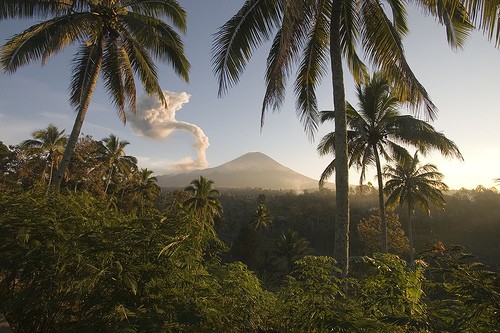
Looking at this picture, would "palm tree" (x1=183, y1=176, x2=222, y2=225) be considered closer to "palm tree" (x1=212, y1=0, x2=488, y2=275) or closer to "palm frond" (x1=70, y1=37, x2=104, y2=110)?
"palm frond" (x1=70, y1=37, x2=104, y2=110)

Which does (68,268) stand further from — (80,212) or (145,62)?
(145,62)

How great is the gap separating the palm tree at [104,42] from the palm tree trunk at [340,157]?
4.72 meters

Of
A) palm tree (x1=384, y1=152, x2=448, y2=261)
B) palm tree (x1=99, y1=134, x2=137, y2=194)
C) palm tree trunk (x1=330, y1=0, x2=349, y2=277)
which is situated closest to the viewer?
palm tree trunk (x1=330, y1=0, x2=349, y2=277)

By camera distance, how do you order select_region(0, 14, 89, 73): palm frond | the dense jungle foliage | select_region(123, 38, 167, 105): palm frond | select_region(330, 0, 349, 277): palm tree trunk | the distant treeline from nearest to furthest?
the dense jungle foliage → select_region(330, 0, 349, 277): palm tree trunk → select_region(0, 14, 89, 73): palm frond → select_region(123, 38, 167, 105): palm frond → the distant treeline

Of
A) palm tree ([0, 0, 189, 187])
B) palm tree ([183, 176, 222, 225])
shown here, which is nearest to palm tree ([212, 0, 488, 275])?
palm tree ([0, 0, 189, 187])

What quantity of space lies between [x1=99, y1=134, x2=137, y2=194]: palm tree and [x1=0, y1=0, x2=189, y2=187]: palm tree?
78.6 feet

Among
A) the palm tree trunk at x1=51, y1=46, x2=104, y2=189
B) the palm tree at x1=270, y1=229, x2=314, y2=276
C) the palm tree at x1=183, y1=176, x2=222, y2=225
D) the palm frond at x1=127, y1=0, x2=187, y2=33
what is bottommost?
the palm tree at x1=270, y1=229, x2=314, y2=276

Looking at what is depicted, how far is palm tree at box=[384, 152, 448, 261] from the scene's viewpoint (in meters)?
23.3

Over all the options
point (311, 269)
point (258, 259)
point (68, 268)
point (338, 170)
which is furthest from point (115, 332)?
point (258, 259)

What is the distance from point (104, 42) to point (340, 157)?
8.19m

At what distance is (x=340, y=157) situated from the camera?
628 cm

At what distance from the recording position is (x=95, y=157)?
32.7 metres

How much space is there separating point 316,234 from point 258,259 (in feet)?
69.2

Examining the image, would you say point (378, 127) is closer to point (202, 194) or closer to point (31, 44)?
point (31, 44)
